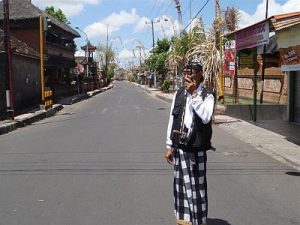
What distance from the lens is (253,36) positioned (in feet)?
55.5

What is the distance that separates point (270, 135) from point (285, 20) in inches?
150

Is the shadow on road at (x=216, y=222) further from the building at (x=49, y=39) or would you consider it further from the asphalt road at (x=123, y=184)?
the building at (x=49, y=39)

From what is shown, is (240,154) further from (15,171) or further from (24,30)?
(24,30)

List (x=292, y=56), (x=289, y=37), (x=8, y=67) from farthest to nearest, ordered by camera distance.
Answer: (x=8, y=67), (x=292, y=56), (x=289, y=37)

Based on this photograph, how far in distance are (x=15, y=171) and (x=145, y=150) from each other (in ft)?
12.0

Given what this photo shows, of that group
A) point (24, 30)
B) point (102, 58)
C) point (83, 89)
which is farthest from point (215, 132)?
point (102, 58)

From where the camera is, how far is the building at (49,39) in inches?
1501

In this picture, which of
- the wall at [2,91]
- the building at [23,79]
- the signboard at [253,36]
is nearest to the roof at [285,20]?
the signboard at [253,36]

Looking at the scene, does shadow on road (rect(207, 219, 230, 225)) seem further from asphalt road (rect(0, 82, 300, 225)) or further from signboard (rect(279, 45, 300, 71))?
signboard (rect(279, 45, 300, 71))

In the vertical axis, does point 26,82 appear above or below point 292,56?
below

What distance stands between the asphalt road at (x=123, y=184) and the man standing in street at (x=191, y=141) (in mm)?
876

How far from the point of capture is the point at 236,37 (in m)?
19.3

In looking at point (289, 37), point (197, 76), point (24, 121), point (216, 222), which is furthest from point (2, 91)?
point (197, 76)

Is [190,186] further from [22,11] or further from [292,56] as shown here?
[22,11]
